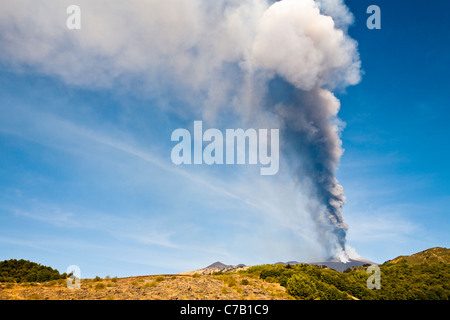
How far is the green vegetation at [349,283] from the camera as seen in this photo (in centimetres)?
2622

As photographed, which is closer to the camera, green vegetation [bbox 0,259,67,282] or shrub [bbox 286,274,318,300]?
shrub [bbox 286,274,318,300]

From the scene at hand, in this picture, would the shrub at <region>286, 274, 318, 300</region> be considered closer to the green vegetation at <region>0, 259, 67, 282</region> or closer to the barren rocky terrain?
the barren rocky terrain

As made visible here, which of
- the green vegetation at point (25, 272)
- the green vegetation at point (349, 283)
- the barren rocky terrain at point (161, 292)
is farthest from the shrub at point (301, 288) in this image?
the green vegetation at point (25, 272)

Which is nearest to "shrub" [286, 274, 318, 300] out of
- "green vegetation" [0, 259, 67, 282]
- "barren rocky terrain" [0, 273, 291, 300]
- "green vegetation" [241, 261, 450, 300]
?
"green vegetation" [241, 261, 450, 300]

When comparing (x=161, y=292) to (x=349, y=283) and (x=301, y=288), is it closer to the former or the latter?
(x=301, y=288)

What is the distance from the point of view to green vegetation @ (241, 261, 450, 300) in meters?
26.2

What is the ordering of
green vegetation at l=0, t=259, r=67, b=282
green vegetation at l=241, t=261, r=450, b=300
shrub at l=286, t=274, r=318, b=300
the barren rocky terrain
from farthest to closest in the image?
green vegetation at l=0, t=259, r=67, b=282
green vegetation at l=241, t=261, r=450, b=300
shrub at l=286, t=274, r=318, b=300
the barren rocky terrain

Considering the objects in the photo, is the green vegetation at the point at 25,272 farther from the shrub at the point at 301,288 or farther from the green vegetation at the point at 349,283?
the shrub at the point at 301,288

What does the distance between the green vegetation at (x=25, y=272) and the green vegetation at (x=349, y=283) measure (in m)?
27.8

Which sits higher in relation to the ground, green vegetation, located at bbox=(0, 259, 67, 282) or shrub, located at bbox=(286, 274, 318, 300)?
shrub, located at bbox=(286, 274, 318, 300)

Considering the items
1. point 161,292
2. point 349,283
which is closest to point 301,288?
point 349,283

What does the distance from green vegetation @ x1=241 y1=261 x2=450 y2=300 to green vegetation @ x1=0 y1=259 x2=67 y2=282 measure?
2779cm
